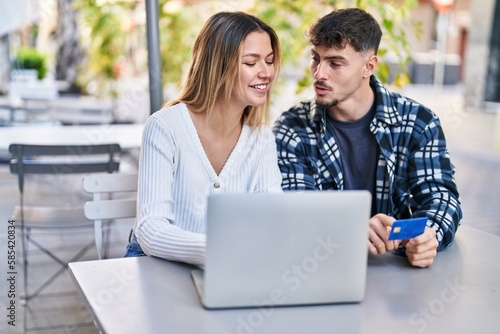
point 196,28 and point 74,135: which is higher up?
point 196,28

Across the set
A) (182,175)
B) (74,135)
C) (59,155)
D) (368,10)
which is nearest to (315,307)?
(182,175)

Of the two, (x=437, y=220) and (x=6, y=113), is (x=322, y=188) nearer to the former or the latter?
(x=437, y=220)

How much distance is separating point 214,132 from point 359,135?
1.97 feet

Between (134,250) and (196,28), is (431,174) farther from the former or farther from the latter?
(196,28)

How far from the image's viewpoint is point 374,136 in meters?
2.48

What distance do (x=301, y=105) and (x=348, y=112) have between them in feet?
0.70

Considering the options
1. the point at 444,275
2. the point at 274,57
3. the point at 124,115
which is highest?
the point at 274,57

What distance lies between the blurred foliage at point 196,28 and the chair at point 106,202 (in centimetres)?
180

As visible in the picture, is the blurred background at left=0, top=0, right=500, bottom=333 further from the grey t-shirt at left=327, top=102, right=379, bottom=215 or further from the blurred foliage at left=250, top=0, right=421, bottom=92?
the grey t-shirt at left=327, top=102, right=379, bottom=215

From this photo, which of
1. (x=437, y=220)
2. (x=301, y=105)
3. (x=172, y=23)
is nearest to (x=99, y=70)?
(x=172, y=23)

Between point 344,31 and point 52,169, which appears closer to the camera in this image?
point 344,31

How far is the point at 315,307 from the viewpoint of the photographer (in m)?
1.54

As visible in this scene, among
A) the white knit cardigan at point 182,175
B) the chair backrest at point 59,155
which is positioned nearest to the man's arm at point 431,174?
the white knit cardigan at point 182,175

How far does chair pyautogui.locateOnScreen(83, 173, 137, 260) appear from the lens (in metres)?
2.55
